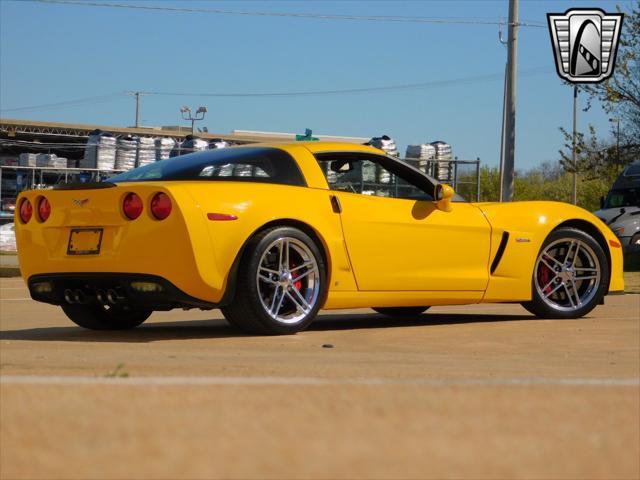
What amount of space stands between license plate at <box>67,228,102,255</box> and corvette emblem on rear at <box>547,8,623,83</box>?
22.0 metres

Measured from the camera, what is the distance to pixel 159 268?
7086mm

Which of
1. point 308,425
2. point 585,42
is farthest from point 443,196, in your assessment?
point 585,42

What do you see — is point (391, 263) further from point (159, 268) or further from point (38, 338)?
point (38, 338)

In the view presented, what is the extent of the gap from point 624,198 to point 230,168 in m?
21.8

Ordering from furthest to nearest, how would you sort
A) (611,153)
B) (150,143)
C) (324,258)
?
(611,153) → (150,143) → (324,258)

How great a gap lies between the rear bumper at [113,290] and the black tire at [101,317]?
22.7 inches

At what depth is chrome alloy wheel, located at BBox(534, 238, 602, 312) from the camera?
9.34 metres

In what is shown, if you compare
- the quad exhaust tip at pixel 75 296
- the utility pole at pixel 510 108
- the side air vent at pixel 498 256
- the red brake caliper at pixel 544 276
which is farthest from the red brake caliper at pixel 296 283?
the utility pole at pixel 510 108

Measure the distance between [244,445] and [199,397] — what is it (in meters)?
0.36

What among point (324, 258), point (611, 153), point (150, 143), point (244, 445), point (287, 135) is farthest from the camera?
point (287, 135)

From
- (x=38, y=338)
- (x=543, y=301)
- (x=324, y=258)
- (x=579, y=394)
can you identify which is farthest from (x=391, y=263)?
(x=579, y=394)

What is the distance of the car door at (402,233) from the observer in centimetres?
810

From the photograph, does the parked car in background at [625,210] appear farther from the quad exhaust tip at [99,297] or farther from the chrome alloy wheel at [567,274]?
the quad exhaust tip at [99,297]

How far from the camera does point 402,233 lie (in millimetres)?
8359
